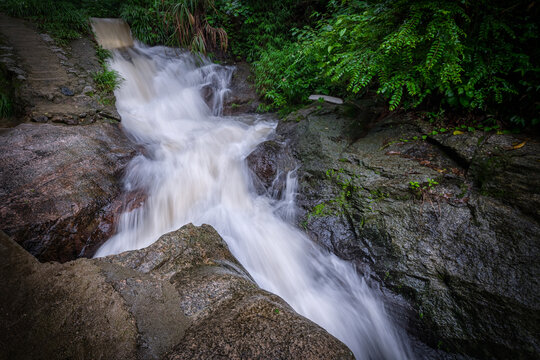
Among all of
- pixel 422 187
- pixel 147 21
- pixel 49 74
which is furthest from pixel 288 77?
pixel 147 21

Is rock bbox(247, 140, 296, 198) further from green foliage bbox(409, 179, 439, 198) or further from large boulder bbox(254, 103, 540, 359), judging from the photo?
green foliage bbox(409, 179, 439, 198)

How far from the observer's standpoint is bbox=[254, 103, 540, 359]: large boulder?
1863mm

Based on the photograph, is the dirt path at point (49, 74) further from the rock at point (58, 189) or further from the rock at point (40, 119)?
the rock at point (58, 189)

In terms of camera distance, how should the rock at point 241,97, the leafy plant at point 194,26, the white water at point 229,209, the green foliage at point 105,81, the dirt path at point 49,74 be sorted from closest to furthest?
the white water at point 229,209, the dirt path at point 49,74, the green foliage at point 105,81, the rock at point 241,97, the leafy plant at point 194,26

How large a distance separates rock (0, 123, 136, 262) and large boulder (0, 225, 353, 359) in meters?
1.12

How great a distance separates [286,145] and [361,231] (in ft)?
7.13

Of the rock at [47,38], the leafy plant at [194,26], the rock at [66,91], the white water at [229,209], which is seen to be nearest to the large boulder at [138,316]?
the white water at [229,209]

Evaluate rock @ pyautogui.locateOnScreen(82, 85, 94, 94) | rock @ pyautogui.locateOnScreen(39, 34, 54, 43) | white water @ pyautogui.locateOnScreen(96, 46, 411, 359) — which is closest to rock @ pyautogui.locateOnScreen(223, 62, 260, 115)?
white water @ pyautogui.locateOnScreen(96, 46, 411, 359)

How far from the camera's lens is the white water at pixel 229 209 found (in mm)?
2488

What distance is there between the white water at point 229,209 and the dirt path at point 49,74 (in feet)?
2.27

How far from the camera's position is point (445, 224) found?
2.29 meters

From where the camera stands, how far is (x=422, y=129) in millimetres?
3109

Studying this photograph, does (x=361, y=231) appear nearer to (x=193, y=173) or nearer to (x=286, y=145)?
(x=286, y=145)

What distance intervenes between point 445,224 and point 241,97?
5927mm
